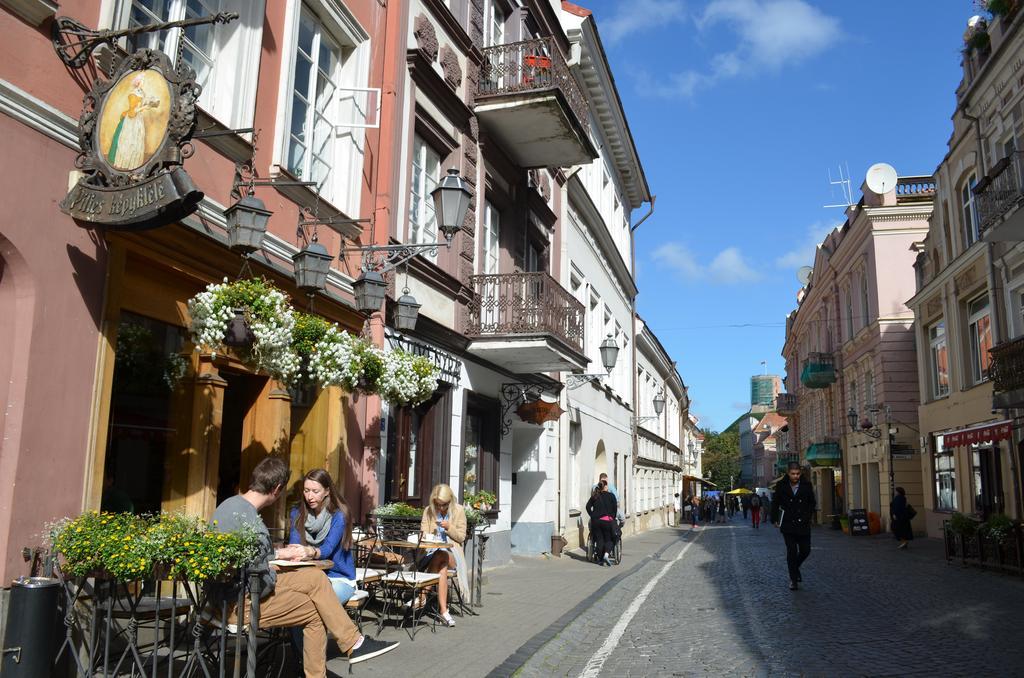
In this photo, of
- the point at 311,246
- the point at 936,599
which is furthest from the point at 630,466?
the point at 311,246

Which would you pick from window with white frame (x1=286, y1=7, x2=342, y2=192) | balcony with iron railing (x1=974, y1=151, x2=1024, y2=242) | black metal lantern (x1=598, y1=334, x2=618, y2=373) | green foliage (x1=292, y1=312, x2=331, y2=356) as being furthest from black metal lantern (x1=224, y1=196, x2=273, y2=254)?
balcony with iron railing (x1=974, y1=151, x2=1024, y2=242)

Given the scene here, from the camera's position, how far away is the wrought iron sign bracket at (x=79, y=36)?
18.7 ft

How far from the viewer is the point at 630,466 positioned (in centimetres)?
2967

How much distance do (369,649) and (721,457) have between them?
395 feet

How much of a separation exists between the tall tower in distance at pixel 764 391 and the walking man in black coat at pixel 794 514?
423 ft

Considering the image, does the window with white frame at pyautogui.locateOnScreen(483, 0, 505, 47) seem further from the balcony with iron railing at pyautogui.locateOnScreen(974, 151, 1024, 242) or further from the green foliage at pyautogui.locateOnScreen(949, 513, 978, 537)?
the green foliage at pyautogui.locateOnScreen(949, 513, 978, 537)

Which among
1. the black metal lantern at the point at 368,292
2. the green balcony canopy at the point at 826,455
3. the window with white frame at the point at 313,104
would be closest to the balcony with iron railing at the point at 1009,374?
the black metal lantern at the point at 368,292

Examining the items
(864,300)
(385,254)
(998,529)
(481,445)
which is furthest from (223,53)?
(864,300)

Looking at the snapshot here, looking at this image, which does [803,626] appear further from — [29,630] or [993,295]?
[993,295]

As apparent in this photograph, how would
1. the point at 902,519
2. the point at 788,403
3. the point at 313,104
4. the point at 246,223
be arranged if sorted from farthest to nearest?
the point at 788,403
the point at 902,519
the point at 313,104
the point at 246,223

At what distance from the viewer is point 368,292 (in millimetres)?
9125

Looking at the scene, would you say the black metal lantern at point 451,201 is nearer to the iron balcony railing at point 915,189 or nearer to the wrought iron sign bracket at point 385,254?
the wrought iron sign bracket at point 385,254

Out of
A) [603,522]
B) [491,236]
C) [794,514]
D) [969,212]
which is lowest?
[603,522]

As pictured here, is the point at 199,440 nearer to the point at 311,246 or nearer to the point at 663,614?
the point at 311,246
